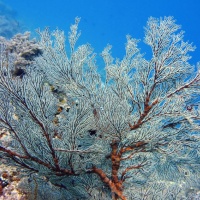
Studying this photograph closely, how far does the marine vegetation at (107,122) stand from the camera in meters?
3.18

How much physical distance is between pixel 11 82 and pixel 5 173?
2267 mm

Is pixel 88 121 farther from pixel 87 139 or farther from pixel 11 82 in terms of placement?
pixel 11 82

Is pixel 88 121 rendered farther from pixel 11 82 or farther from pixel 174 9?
pixel 174 9

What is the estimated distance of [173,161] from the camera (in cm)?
405

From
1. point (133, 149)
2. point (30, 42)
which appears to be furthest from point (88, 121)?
point (30, 42)

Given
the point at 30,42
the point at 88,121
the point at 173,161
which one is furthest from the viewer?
the point at 30,42

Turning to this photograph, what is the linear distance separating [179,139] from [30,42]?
20.1 feet

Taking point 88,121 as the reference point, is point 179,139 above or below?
below

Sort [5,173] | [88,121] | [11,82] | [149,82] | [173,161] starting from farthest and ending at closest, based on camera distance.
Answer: [5,173] < [173,161] < [149,82] < [88,121] < [11,82]

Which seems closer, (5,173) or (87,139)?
(87,139)

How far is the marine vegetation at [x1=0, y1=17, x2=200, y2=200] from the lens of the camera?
10.4ft

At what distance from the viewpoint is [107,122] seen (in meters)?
3.34

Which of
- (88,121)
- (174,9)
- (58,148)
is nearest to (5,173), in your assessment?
(58,148)

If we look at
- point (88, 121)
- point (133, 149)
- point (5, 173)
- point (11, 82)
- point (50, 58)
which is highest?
point (50, 58)
